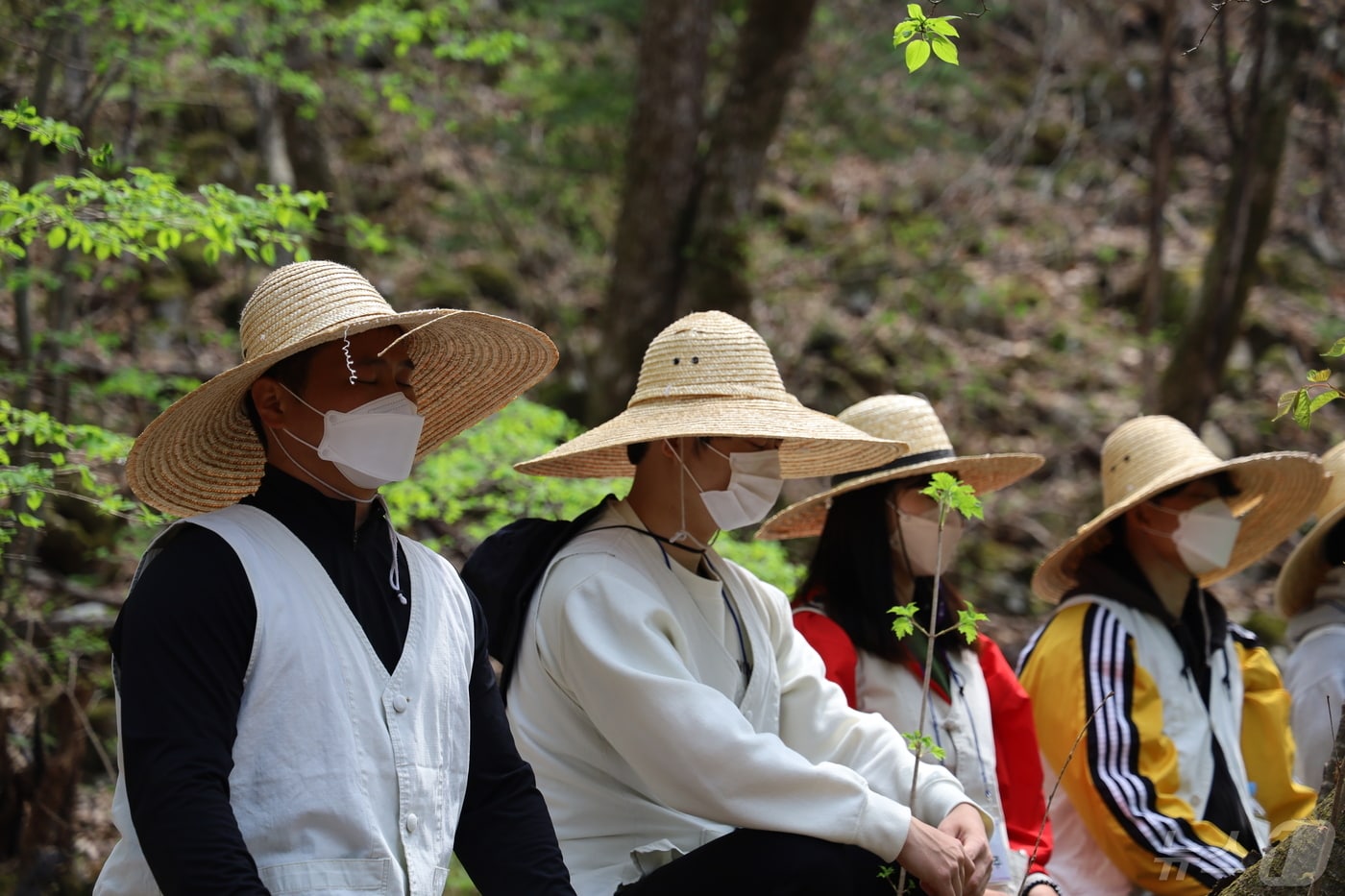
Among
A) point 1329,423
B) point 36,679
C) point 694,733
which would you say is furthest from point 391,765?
point 1329,423

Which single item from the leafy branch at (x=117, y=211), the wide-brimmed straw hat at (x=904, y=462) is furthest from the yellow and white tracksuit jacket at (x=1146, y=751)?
the leafy branch at (x=117, y=211)

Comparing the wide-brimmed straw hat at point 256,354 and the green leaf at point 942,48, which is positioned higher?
the green leaf at point 942,48

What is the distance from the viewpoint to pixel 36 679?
4.90 metres

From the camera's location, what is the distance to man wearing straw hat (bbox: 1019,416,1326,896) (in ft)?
11.8

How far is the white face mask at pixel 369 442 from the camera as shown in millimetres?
2412

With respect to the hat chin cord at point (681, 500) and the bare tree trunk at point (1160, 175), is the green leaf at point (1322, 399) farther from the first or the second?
the bare tree trunk at point (1160, 175)

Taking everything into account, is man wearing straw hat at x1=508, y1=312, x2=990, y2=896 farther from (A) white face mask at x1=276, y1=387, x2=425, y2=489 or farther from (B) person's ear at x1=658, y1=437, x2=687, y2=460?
(A) white face mask at x1=276, y1=387, x2=425, y2=489

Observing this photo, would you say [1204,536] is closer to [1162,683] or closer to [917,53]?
[1162,683]

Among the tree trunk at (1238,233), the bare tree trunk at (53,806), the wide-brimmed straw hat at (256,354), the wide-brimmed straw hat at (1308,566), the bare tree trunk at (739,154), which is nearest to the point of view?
the wide-brimmed straw hat at (256,354)

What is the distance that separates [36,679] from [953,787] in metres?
3.73

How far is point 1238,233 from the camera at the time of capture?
7.49 metres

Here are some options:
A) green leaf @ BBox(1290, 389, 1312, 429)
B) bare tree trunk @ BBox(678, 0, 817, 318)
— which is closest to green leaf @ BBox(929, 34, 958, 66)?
green leaf @ BBox(1290, 389, 1312, 429)

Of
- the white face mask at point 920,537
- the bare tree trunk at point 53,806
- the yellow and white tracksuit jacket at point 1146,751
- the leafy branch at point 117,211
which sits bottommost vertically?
the bare tree trunk at point 53,806

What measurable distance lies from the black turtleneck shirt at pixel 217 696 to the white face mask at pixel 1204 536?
8.25ft
